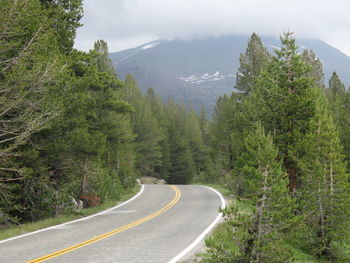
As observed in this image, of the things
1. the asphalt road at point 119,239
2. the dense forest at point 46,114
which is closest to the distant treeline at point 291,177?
the asphalt road at point 119,239

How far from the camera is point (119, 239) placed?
439 inches

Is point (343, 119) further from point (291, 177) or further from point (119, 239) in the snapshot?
point (119, 239)

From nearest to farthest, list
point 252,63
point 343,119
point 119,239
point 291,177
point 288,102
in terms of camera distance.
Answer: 1. point 119,239
2. point 288,102
3. point 291,177
4. point 252,63
5. point 343,119

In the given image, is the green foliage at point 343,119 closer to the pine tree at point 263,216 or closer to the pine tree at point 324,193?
the pine tree at point 324,193

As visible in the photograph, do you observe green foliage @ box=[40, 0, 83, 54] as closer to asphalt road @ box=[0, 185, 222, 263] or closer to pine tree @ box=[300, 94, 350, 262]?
asphalt road @ box=[0, 185, 222, 263]

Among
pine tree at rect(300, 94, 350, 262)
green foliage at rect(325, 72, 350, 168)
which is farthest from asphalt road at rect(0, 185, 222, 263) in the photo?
green foliage at rect(325, 72, 350, 168)

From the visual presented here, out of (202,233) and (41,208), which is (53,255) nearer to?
(202,233)

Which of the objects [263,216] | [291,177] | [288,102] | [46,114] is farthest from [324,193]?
[46,114]

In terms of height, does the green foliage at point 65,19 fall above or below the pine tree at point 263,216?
above

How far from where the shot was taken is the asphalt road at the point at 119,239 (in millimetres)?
8953

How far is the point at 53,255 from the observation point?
8945mm

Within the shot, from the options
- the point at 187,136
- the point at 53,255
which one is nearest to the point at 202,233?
the point at 53,255

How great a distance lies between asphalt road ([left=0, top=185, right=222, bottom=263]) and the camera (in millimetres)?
8953

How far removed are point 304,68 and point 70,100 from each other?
1084cm
